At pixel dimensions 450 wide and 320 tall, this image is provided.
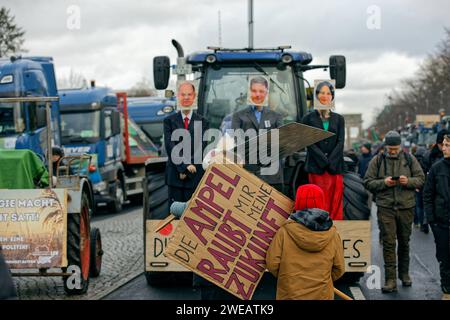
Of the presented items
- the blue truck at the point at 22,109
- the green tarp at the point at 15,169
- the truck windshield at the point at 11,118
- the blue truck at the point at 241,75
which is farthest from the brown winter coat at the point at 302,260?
the truck windshield at the point at 11,118

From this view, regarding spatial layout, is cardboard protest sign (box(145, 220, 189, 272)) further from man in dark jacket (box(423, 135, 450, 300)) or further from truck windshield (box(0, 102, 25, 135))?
truck windshield (box(0, 102, 25, 135))

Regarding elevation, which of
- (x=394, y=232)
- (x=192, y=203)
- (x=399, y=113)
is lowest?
(x=399, y=113)

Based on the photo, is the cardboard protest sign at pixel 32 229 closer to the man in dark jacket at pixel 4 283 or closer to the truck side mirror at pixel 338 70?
the truck side mirror at pixel 338 70

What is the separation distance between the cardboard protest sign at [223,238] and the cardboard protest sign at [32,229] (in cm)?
389

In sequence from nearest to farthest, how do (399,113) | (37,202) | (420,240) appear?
(37,202) < (420,240) < (399,113)

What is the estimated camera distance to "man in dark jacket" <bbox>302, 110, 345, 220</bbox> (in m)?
9.66

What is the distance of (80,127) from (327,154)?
1510 cm

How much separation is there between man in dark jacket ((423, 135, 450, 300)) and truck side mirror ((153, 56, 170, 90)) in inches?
136

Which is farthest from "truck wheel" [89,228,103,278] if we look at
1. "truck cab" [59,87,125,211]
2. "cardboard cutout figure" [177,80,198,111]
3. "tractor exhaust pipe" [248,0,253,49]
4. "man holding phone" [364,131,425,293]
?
"truck cab" [59,87,125,211]

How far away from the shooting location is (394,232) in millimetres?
10898
